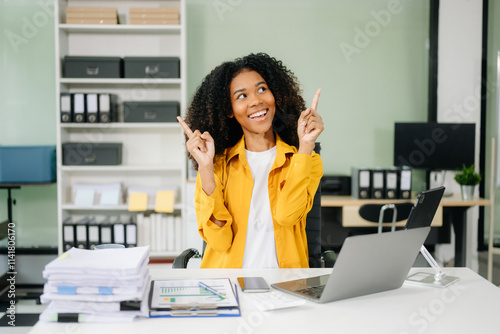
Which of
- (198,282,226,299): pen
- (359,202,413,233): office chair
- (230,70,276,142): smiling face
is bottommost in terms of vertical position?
(359,202,413,233): office chair

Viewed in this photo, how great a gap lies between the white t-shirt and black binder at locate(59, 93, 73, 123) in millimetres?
2209

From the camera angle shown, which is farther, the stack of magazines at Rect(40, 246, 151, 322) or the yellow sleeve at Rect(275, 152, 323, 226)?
the yellow sleeve at Rect(275, 152, 323, 226)

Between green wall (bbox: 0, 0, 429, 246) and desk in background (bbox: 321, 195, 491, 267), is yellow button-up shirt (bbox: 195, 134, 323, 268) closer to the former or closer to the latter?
desk in background (bbox: 321, 195, 491, 267)

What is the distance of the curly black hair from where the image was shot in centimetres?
197

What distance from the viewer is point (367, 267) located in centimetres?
122

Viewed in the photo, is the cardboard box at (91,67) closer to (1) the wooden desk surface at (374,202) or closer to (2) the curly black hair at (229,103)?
(2) the curly black hair at (229,103)

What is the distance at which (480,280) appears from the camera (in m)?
1.45

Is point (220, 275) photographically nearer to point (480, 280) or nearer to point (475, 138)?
point (480, 280)

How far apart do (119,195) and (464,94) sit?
300 centimetres

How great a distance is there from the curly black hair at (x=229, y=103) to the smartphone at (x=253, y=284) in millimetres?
682

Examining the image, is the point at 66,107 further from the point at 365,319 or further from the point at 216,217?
the point at 365,319

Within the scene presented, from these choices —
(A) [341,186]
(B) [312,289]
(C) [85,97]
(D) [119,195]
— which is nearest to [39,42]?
(C) [85,97]

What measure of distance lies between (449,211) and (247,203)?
257 centimetres

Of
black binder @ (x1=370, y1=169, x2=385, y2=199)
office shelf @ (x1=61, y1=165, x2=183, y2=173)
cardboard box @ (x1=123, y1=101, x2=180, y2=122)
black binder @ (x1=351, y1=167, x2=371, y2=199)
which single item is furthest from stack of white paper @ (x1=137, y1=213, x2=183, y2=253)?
black binder @ (x1=370, y1=169, x2=385, y2=199)
